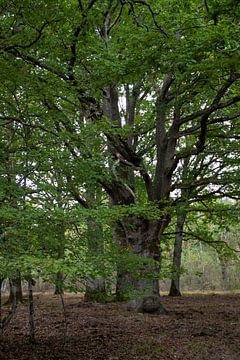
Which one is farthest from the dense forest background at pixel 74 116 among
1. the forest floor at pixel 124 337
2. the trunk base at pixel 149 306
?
the trunk base at pixel 149 306

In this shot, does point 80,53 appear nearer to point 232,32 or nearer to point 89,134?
point 89,134

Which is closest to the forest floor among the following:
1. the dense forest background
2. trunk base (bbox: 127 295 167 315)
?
trunk base (bbox: 127 295 167 315)

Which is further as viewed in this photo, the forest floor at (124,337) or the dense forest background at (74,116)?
the forest floor at (124,337)

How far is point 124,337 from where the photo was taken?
841 cm

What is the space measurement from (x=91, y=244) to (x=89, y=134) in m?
2.46

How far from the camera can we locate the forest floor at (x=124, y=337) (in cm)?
696

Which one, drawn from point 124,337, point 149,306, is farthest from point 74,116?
point 149,306

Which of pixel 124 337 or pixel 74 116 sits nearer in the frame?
pixel 124 337

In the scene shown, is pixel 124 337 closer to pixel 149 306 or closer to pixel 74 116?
pixel 149 306

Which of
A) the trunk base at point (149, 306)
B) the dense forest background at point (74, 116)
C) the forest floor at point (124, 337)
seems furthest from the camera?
the trunk base at point (149, 306)

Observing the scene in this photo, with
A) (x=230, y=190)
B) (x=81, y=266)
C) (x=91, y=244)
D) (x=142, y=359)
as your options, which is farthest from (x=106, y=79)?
(x=230, y=190)

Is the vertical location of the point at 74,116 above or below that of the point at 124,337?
above

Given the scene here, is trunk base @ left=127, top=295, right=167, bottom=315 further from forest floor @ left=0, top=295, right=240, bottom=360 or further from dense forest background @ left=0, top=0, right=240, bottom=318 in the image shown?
dense forest background @ left=0, top=0, right=240, bottom=318

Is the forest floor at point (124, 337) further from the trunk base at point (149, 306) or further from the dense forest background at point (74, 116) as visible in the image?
the dense forest background at point (74, 116)
